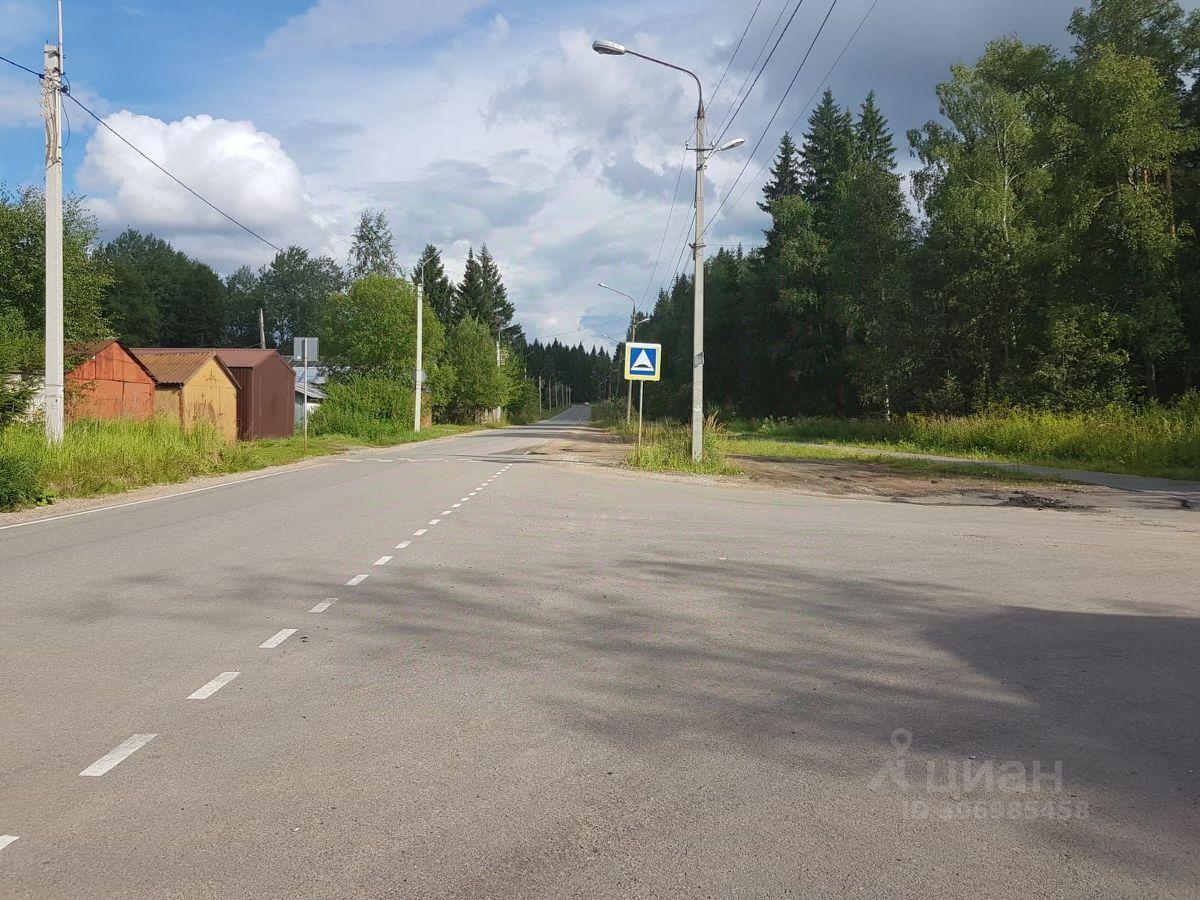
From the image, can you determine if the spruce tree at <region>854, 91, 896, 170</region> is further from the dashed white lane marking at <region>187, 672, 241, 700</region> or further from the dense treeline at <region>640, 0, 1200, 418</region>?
the dashed white lane marking at <region>187, 672, 241, 700</region>

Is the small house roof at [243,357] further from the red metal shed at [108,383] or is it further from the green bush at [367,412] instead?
the red metal shed at [108,383]

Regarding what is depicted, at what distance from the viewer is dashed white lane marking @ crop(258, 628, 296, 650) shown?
20.1 feet

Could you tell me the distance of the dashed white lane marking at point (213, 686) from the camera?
507 centimetres

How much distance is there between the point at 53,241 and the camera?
18.1m

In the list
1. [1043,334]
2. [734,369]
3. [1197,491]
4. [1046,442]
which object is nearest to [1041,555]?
[1197,491]

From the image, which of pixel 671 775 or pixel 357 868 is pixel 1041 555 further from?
pixel 357 868

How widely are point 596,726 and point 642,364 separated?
70.7ft

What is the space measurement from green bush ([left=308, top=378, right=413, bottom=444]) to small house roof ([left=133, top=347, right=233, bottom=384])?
22.7ft

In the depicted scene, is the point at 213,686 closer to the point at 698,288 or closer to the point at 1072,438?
the point at 698,288

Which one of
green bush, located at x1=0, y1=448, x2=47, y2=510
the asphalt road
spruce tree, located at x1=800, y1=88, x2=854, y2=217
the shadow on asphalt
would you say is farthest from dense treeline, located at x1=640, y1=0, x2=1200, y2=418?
green bush, located at x1=0, y1=448, x2=47, y2=510

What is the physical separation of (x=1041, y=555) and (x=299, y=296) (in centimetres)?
10712

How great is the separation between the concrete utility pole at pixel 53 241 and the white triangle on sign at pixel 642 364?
1393cm

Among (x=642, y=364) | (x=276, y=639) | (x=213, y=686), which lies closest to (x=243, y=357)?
(x=642, y=364)

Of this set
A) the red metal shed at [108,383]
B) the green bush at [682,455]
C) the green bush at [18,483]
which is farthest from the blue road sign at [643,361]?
the green bush at [18,483]
